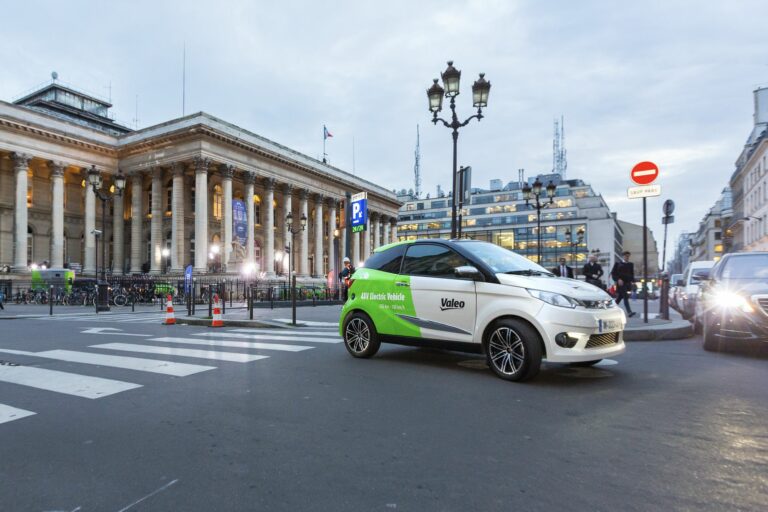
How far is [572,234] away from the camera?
93.9 metres

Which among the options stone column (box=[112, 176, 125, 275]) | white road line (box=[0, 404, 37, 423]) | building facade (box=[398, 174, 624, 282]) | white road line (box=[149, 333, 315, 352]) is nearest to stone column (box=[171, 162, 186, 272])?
stone column (box=[112, 176, 125, 275])

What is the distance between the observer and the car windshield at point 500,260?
6006 millimetres

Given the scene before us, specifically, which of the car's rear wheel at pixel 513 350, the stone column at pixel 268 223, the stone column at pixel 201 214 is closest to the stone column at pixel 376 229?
the stone column at pixel 268 223

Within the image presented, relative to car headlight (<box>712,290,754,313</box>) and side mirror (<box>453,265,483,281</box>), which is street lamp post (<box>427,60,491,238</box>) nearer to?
car headlight (<box>712,290,754,313</box>)

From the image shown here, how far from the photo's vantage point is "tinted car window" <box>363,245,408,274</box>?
6.99 m

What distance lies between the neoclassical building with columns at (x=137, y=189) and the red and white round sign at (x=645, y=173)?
31.9 meters

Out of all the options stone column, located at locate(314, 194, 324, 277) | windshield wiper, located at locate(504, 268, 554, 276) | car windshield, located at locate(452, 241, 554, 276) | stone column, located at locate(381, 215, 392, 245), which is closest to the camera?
Answer: windshield wiper, located at locate(504, 268, 554, 276)

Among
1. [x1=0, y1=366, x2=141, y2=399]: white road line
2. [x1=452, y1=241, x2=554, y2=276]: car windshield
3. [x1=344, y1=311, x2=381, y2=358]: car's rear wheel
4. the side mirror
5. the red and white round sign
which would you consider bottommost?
[x1=0, y1=366, x2=141, y2=399]: white road line

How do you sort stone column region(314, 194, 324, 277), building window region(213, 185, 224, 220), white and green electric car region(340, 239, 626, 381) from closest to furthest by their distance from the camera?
white and green electric car region(340, 239, 626, 381) → building window region(213, 185, 224, 220) → stone column region(314, 194, 324, 277)

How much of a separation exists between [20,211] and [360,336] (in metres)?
41.3

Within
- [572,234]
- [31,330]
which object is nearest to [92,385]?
[31,330]

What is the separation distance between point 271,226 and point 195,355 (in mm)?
41371

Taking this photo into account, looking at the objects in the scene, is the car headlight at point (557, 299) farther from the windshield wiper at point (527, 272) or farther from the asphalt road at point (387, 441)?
the asphalt road at point (387, 441)

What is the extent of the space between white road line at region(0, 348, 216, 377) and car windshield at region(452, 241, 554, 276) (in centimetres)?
405
